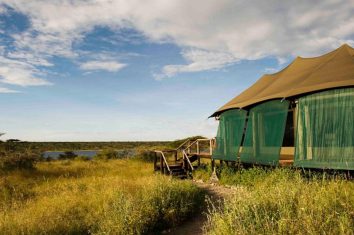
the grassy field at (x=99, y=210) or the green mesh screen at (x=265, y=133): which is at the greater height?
the green mesh screen at (x=265, y=133)

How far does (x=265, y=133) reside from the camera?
516 inches

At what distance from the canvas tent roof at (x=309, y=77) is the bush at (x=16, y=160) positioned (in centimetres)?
1045

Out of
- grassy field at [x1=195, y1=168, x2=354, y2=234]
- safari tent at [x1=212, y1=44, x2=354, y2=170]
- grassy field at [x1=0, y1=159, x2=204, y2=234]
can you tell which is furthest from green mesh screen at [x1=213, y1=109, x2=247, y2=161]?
grassy field at [x1=195, y1=168, x2=354, y2=234]

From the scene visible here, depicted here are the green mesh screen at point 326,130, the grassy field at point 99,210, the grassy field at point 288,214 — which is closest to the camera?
the grassy field at point 288,214

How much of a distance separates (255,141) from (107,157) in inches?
822

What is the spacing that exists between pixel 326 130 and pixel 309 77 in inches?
96.6

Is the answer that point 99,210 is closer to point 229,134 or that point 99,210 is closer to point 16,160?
point 229,134

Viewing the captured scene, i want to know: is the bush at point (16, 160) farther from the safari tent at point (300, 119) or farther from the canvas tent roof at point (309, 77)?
the canvas tent roof at point (309, 77)

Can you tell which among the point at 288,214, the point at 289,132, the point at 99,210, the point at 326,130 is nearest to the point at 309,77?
the point at 326,130

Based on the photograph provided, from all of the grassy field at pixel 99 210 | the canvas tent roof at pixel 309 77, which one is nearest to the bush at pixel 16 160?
the grassy field at pixel 99 210

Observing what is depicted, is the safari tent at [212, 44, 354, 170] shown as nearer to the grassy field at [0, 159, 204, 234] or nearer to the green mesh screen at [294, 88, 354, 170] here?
the green mesh screen at [294, 88, 354, 170]

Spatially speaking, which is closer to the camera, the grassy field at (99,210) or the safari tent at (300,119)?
the grassy field at (99,210)

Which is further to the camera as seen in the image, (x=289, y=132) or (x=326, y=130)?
(x=289, y=132)

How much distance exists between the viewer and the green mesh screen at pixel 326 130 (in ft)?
33.3
